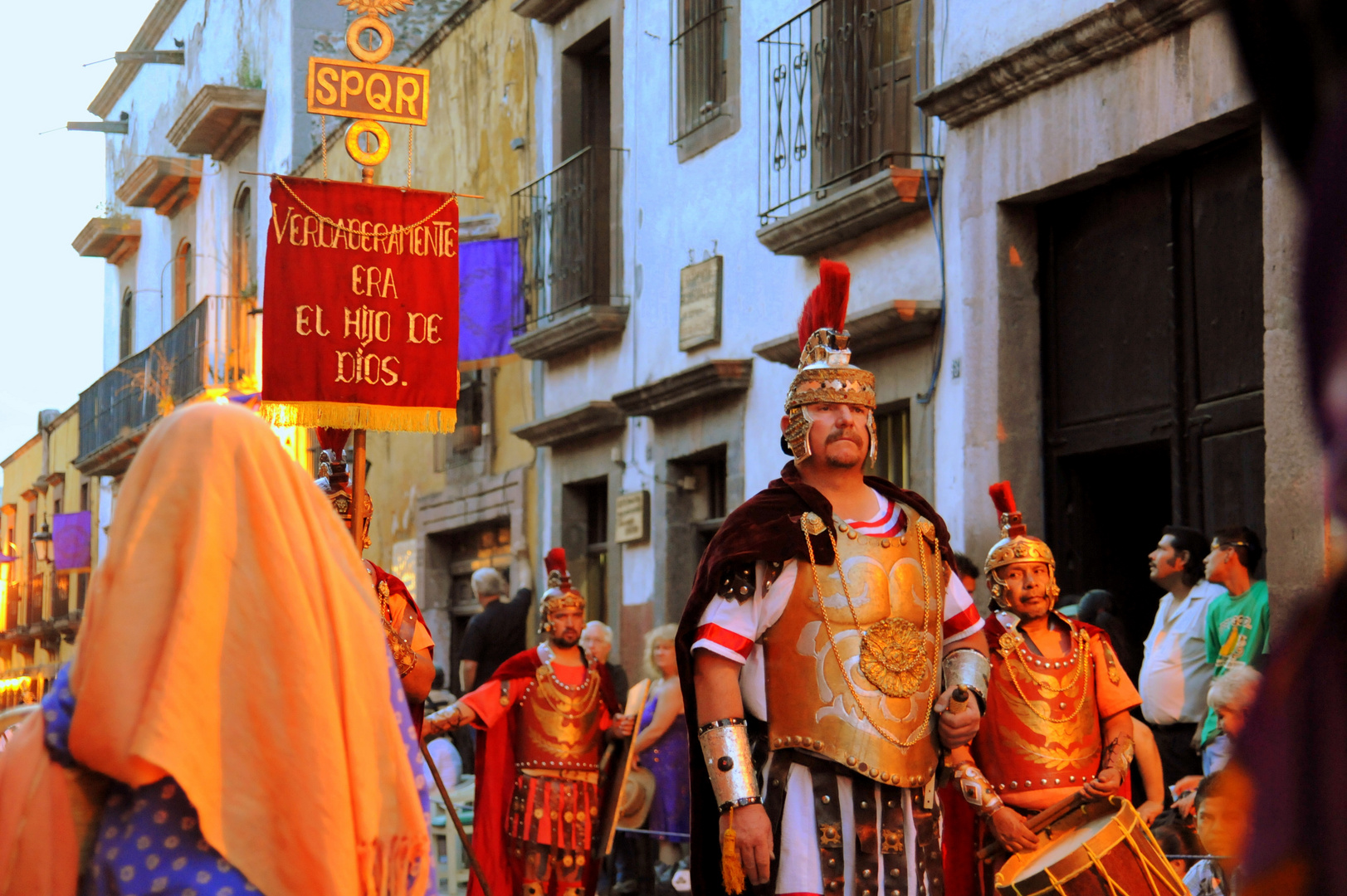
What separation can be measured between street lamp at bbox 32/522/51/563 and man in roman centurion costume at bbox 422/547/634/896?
1265 inches

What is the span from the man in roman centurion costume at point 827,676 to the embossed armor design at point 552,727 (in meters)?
3.91

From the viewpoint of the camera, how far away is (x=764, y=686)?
205 inches

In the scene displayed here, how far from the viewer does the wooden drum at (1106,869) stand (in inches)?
216

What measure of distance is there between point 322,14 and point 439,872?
50.5 feet

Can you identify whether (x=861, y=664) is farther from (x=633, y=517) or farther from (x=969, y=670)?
(x=633, y=517)

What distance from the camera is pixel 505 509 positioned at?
17156 millimetres

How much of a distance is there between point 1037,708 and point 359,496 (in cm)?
315

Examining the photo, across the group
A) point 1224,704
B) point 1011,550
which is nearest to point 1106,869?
point 1011,550

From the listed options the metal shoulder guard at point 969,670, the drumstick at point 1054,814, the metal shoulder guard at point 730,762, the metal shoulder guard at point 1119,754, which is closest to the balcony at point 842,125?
the metal shoulder guard at point 1119,754

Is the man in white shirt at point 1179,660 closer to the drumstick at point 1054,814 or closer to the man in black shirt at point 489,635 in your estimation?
the drumstick at point 1054,814

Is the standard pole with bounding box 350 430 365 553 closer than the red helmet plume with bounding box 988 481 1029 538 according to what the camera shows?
No

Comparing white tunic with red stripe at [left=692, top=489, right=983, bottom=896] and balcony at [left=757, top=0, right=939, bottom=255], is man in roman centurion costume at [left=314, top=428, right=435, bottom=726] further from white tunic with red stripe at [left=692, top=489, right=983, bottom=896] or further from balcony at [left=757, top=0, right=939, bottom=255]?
balcony at [left=757, top=0, right=939, bottom=255]

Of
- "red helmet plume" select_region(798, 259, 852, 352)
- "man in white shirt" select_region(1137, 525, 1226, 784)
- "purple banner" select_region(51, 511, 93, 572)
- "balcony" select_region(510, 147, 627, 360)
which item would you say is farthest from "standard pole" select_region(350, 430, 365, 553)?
"purple banner" select_region(51, 511, 93, 572)

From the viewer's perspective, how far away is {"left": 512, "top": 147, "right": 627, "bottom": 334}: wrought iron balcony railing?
15.2m
